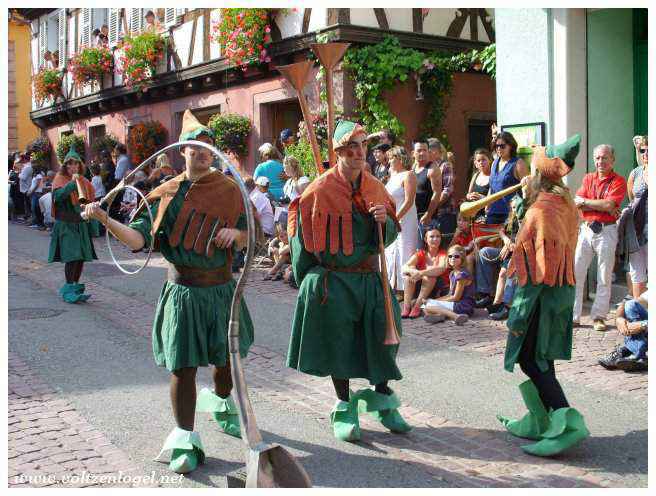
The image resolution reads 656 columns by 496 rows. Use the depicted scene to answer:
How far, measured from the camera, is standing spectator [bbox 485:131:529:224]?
27.7 ft

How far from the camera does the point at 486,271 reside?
8.69m

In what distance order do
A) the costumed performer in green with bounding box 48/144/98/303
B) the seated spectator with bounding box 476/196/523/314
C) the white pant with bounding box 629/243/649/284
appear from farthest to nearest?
the costumed performer in green with bounding box 48/144/98/303
the seated spectator with bounding box 476/196/523/314
the white pant with bounding box 629/243/649/284

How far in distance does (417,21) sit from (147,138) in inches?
290

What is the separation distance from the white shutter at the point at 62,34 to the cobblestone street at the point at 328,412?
17.0 metres

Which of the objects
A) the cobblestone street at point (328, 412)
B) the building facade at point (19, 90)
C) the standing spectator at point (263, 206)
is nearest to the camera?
the cobblestone street at point (328, 412)

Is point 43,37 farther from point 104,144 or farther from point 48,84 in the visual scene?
point 104,144

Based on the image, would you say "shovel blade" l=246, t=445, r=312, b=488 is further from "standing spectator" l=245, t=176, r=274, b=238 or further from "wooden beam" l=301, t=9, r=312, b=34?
"wooden beam" l=301, t=9, r=312, b=34

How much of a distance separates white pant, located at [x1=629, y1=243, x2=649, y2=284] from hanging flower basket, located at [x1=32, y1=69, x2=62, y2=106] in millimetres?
19983

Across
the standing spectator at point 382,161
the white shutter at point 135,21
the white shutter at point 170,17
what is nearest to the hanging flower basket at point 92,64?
the white shutter at point 135,21

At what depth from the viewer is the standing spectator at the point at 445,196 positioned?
9.44 m

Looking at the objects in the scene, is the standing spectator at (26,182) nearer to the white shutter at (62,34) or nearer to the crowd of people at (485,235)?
the white shutter at (62,34)

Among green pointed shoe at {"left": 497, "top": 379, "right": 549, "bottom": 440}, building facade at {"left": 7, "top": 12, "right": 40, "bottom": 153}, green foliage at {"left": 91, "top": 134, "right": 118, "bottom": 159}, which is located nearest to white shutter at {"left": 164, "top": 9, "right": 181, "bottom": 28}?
green foliage at {"left": 91, "top": 134, "right": 118, "bottom": 159}

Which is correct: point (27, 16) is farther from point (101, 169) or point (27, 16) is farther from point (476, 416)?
point (476, 416)

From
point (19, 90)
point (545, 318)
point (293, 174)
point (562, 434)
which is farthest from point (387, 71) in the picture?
point (19, 90)
